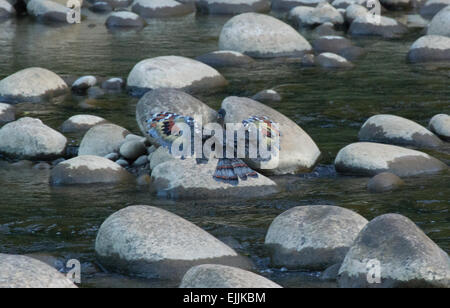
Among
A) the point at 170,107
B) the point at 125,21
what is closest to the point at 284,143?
the point at 170,107

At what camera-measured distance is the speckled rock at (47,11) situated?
23047 millimetres

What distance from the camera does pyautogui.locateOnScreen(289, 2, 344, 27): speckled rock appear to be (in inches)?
840

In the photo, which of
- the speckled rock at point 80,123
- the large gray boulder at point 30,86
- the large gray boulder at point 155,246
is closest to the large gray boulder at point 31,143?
the speckled rock at point 80,123

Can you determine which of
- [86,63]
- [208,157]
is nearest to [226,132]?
[208,157]

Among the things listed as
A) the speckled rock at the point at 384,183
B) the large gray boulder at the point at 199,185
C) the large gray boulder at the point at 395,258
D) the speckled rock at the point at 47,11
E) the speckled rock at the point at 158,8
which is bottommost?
the speckled rock at the point at 47,11

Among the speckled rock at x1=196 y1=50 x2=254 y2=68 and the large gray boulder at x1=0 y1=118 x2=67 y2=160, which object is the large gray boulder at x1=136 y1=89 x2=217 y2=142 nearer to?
the large gray boulder at x1=0 y1=118 x2=67 y2=160

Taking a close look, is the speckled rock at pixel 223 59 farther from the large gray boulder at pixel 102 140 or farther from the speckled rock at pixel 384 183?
the speckled rock at pixel 384 183

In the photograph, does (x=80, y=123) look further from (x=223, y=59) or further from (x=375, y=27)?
(x=375, y=27)

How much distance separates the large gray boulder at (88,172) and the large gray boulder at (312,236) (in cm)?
300

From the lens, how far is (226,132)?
10.8m

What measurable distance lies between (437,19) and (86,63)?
8088 mm

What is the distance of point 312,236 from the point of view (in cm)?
775

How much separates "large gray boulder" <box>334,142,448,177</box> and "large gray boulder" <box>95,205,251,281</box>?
124 inches
